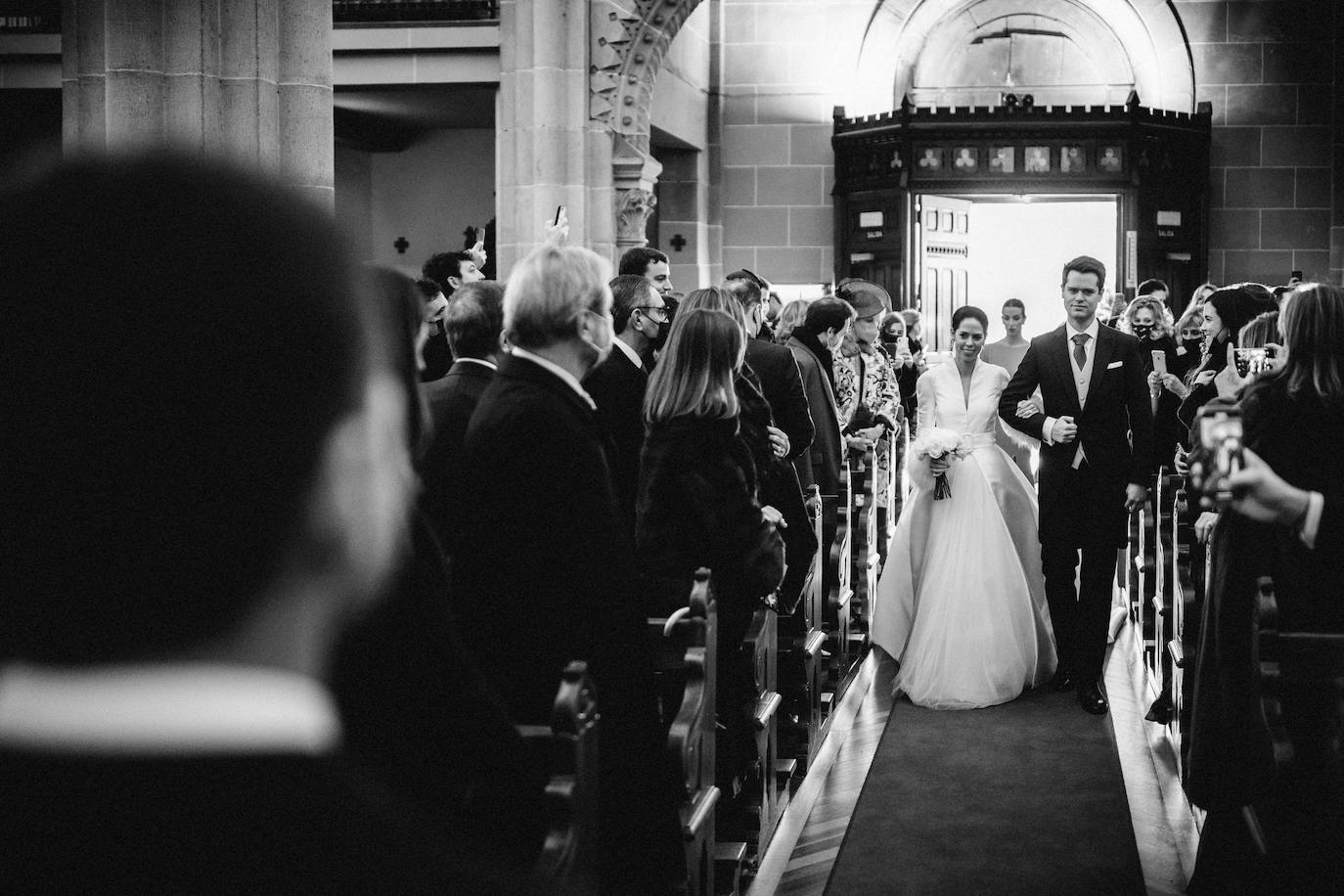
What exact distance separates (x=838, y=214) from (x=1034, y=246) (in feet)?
14.5

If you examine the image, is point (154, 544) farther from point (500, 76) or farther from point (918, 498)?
point (500, 76)

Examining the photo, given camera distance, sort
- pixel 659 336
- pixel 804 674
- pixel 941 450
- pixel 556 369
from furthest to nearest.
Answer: pixel 941 450
pixel 659 336
pixel 804 674
pixel 556 369

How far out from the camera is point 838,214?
17.3 metres

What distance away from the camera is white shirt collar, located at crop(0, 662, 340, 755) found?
77 centimetres

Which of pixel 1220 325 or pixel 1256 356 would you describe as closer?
pixel 1256 356

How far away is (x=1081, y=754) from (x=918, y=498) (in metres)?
1.65

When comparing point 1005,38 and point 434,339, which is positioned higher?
point 1005,38

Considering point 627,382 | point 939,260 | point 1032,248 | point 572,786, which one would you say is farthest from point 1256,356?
point 1032,248

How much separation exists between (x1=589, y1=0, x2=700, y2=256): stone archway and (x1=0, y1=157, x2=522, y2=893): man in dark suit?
10.5m

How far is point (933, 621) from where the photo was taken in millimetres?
6438

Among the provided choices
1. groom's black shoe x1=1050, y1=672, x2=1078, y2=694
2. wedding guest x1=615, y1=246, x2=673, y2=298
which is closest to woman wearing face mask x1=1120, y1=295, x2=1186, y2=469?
groom's black shoe x1=1050, y1=672, x2=1078, y2=694

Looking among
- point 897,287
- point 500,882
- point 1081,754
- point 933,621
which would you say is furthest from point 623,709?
point 897,287

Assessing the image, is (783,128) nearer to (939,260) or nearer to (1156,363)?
(939,260)

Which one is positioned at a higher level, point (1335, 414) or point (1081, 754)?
point (1335, 414)
